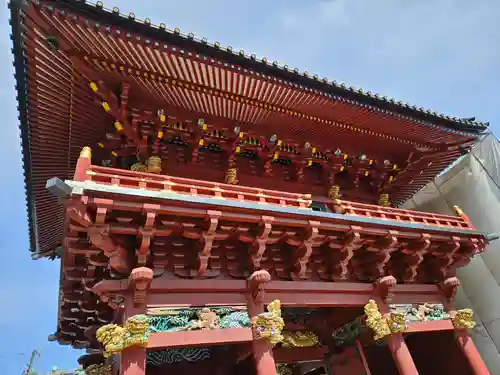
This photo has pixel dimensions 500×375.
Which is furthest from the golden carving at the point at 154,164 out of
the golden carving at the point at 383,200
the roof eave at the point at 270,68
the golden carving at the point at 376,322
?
the golden carving at the point at 383,200

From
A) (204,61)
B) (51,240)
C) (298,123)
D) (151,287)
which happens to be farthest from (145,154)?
(51,240)

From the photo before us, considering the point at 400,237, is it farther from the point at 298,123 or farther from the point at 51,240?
the point at 51,240

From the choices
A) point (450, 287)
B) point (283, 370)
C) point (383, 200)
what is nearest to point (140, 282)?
point (283, 370)

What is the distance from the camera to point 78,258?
22.6ft

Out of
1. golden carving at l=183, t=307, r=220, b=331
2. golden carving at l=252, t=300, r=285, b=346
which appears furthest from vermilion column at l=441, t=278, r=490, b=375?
golden carving at l=183, t=307, r=220, b=331

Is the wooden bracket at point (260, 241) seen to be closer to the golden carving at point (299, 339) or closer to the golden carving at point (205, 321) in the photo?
the golden carving at point (205, 321)

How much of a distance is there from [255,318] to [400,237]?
4134mm

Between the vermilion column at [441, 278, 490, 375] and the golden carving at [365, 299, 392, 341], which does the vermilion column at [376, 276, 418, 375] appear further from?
the vermilion column at [441, 278, 490, 375]

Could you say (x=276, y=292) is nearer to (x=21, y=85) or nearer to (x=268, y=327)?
(x=268, y=327)

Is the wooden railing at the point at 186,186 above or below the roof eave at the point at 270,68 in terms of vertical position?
below

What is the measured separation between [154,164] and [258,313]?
391 cm

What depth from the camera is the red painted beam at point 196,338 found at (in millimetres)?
5477

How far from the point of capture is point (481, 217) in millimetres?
12523

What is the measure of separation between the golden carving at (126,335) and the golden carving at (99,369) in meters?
4.25
